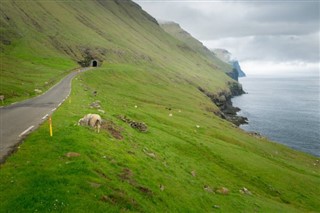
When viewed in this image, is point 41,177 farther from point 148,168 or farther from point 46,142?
point 148,168

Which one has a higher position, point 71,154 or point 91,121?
point 91,121

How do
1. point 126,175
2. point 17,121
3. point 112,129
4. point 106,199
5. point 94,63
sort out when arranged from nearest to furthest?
1. point 106,199
2. point 126,175
3. point 17,121
4. point 112,129
5. point 94,63

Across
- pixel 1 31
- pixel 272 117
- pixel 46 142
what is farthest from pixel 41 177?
pixel 272 117

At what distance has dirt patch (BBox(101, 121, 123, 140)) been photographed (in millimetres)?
37556

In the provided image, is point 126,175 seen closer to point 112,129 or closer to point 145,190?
point 145,190

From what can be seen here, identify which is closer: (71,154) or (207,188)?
(71,154)

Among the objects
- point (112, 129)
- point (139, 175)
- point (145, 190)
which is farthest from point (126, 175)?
point (112, 129)

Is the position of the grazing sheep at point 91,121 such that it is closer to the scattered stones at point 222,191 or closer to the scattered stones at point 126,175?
the scattered stones at point 126,175

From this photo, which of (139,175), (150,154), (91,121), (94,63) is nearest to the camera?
(139,175)

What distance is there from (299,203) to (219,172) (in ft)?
43.2

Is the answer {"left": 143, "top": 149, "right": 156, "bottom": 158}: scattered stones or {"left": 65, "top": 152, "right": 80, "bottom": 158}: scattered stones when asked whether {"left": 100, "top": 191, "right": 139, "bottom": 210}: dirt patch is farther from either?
{"left": 143, "top": 149, "right": 156, "bottom": 158}: scattered stones

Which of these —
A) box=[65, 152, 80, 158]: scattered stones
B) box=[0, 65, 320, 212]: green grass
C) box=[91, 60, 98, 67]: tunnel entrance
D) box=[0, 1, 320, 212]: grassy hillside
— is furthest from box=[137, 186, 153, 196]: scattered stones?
box=[91, 60, 98, 67]: tunnel entrance

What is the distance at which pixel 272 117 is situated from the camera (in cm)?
18150

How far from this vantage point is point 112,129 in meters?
39.1
